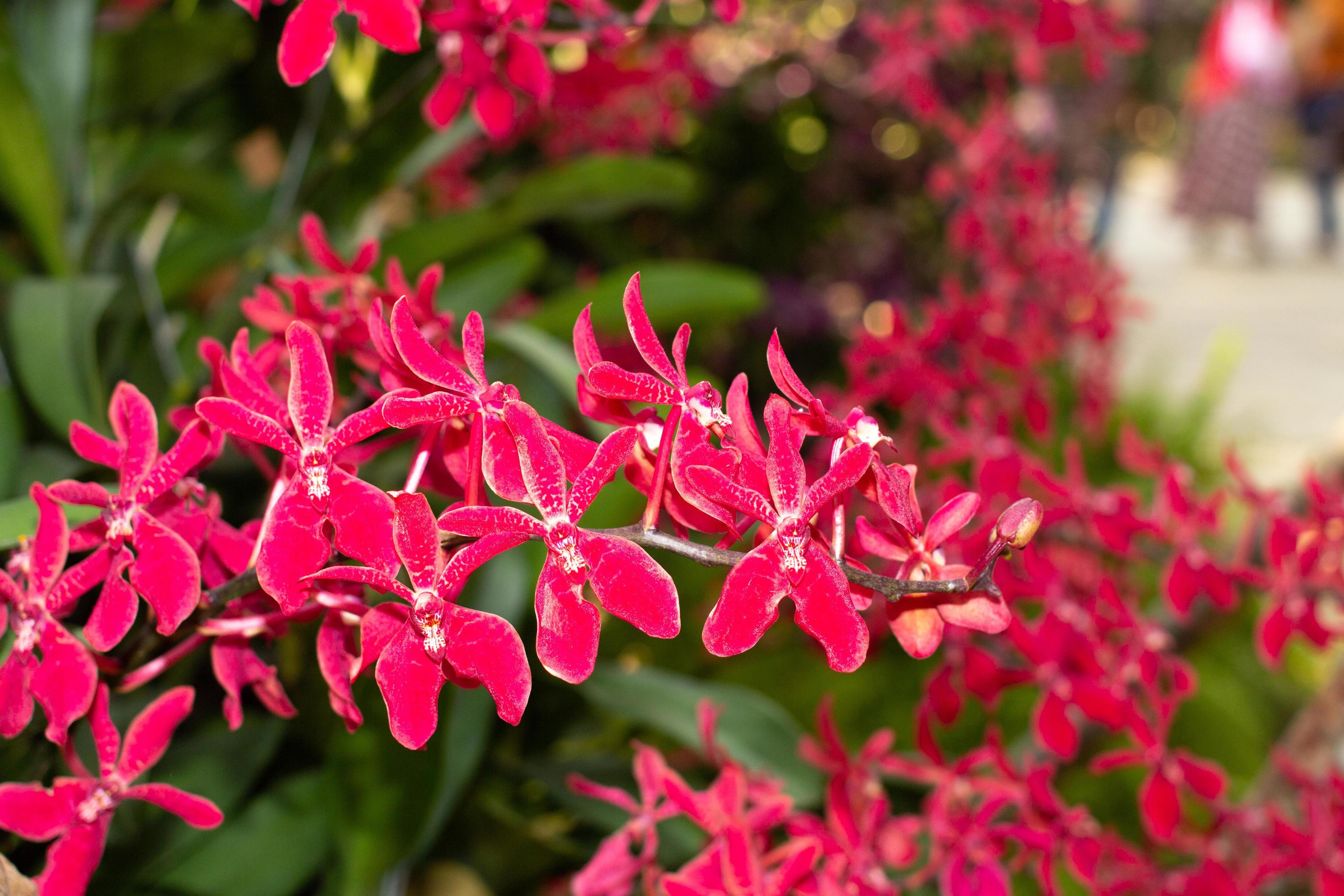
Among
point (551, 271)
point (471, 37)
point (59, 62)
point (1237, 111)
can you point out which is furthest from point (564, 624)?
point (1237, 111)

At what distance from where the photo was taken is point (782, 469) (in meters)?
0.22

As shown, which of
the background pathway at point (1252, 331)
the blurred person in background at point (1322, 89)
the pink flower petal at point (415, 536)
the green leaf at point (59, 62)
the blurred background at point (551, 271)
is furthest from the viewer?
the blurred person in background at point (1322, 89)

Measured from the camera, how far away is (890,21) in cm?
121

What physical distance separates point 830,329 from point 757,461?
1303 millimetres

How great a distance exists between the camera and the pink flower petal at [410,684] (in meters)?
0.22

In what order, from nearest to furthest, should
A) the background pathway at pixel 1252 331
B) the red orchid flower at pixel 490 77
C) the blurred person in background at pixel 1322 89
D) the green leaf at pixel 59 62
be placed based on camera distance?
the red orchid flower at pixel 490 77 → the green leaf at pixel 59 62 → the background pathway at pixel 1252 331 → the blurred person in background at pixel 1322 89

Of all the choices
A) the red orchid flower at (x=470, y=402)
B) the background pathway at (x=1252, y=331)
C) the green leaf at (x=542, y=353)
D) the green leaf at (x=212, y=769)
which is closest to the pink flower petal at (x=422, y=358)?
the red orchid flower at (x=470, y=402)

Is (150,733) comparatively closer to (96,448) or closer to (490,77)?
(96,448)

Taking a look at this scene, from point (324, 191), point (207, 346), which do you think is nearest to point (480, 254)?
point (324, 191)

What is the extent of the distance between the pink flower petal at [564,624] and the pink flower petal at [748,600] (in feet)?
0.08

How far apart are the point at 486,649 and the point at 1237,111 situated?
497 cm

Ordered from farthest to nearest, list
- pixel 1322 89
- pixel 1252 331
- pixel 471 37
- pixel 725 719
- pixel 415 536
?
pixel 1322 89, pixel 1252 331, pixel 725 719, pixel 471 37, pixel 415 536

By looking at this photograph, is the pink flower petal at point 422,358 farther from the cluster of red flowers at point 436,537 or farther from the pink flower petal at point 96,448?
the pink flower petal at point 96,448

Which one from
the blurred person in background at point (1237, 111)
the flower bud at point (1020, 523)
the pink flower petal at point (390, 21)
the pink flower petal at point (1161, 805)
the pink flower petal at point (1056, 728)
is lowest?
the blurred person in background at point (1237, 111)
